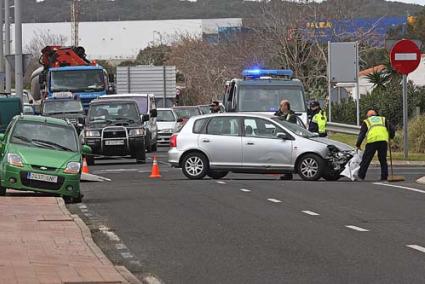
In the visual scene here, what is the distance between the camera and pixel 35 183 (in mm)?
17281

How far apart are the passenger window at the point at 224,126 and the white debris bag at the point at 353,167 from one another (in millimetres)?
2589

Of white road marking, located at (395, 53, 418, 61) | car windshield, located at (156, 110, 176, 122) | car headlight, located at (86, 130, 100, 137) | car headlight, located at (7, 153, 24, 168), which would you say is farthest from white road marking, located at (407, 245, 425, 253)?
car windshield, located at (156, 110, 176, 122)

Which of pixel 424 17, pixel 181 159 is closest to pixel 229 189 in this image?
pixel 181 159

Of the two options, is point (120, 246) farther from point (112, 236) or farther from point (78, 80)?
point (78, 80)

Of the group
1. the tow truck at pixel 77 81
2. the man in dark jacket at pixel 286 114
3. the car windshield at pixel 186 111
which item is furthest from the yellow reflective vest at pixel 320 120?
the car windshield at pixel 186 111

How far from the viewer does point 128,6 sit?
468ft

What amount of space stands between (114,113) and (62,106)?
6.25 meters

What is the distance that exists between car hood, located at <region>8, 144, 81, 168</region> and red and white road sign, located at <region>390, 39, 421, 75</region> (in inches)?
465

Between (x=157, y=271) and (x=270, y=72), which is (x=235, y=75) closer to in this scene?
(x=270, y=72)

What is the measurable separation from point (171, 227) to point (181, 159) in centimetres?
856

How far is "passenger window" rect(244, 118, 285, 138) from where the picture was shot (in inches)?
851

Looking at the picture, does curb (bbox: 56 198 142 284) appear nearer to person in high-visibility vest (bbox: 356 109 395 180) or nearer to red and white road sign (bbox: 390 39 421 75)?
person in high-visibility vest (bbox: 356 109 395 180)

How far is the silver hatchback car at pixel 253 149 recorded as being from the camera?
21328 mm

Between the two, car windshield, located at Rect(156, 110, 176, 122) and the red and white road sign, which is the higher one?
the red and white road sign
